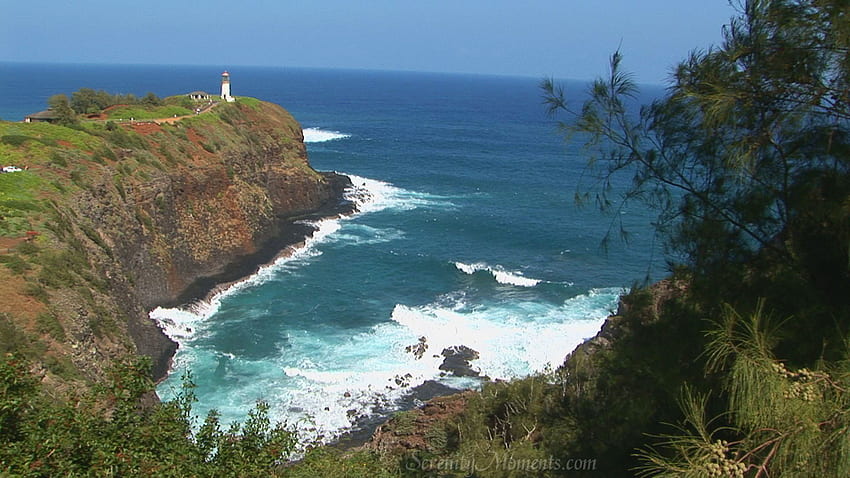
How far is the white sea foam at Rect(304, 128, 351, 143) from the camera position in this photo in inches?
3767

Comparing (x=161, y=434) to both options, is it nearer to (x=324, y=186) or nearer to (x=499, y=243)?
(x=499, y=243)

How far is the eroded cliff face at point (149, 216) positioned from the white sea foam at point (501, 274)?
41.9ft

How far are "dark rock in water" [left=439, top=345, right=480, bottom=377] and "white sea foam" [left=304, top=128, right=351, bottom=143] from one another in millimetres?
66828

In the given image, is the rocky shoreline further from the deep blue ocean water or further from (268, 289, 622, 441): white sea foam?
(268, 289, 622, 441): white sea foam

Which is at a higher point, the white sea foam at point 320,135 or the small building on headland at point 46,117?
the small building on headland at point 46,117

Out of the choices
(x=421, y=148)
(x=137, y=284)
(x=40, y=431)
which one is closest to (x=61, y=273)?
(x=137, y=284)

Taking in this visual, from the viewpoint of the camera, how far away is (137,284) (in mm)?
34125

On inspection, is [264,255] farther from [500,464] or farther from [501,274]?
[500,464]

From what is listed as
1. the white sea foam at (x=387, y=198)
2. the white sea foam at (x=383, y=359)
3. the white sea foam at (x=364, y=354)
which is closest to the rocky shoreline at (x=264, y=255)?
the white sea foam at (x=364, y=354)

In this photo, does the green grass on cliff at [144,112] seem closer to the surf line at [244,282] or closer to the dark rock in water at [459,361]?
the surf line at [244,282]

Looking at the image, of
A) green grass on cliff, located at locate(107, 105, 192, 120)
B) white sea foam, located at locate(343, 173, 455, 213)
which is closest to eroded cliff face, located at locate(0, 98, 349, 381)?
white sea foam, located at locate(343, 173, 455, 213)

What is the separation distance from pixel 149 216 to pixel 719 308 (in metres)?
34.8

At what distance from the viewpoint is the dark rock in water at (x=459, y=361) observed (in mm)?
29812

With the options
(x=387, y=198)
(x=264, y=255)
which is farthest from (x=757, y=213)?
(x=387, y=198)
